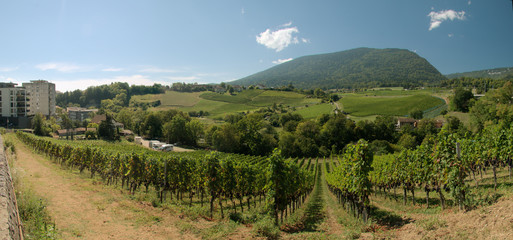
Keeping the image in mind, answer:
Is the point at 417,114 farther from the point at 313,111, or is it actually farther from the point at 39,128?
the point at 39,128

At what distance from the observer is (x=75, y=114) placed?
111188mm

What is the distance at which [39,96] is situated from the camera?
90.1 metres

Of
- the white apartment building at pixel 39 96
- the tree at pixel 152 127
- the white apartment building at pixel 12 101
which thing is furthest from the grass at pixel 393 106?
the white apartment building at pixel 39 96

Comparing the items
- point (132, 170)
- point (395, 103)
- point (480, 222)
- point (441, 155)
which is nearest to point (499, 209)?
point (480, 222)

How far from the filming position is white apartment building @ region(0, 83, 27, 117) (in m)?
72.7

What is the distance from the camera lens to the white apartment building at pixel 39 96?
291 feet

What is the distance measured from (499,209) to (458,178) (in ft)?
6.45

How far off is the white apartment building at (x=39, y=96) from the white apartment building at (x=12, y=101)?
1243 centimetres

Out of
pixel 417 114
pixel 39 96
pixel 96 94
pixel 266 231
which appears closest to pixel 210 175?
pixel 266 231

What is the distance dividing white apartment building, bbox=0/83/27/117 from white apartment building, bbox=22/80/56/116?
12.4m

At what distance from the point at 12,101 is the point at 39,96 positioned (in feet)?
58.1

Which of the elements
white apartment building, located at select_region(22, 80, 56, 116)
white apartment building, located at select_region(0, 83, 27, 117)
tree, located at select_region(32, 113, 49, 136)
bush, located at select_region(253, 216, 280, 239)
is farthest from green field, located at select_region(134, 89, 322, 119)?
bush, located at select_region(253, 216, 280, 239)

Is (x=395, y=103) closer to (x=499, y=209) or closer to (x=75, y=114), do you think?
(x=499, y=209)

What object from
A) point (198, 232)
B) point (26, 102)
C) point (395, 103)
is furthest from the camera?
point (395, 103)
